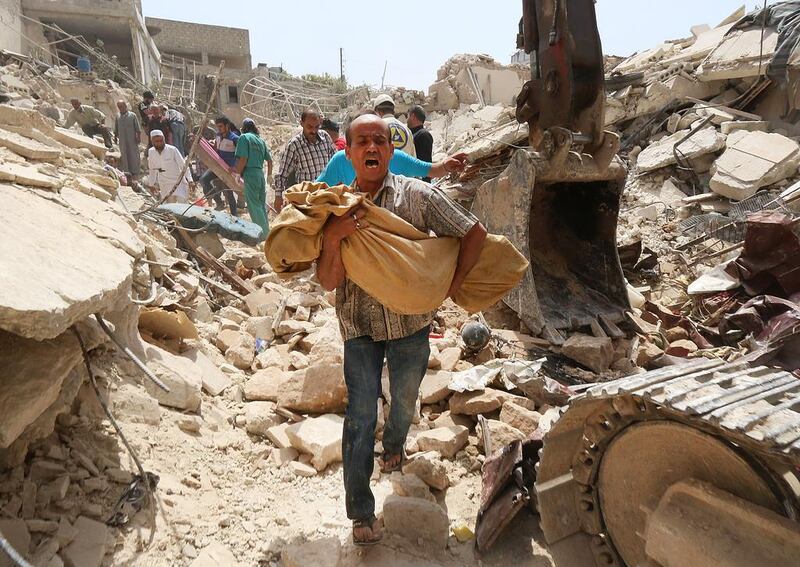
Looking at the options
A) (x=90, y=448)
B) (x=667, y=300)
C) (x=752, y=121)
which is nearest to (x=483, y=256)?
(x=90, y=448)

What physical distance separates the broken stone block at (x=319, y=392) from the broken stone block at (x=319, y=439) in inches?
4.8

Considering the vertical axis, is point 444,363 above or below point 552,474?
below

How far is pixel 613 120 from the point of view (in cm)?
989

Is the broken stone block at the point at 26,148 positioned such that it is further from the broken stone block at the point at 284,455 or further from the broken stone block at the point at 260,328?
the broken stone block at the point at 284,455

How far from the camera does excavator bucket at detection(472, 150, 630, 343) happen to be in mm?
3922

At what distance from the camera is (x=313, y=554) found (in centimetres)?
202

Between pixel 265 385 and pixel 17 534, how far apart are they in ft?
5.38

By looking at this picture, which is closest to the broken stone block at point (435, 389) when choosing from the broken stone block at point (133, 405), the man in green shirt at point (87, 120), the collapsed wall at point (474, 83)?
the broken stone block at point (133, 405)

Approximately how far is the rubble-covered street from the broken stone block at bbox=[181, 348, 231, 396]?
0.06 feet

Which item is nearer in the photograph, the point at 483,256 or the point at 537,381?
the point at 483,256

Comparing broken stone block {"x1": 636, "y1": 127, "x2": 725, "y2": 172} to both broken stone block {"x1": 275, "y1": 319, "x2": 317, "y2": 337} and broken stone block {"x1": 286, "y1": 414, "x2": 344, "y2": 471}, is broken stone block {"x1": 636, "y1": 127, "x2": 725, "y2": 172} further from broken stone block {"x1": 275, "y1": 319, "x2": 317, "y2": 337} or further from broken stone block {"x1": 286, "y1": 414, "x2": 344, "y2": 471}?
broken stone block {"x1": 286, "y1": 414, "x2": 344, "y2": 471}

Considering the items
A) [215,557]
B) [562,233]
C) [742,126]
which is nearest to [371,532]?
[215,557]

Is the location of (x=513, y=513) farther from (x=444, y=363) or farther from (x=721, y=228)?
(x=721, y=228)

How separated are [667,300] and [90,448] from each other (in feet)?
16.3
